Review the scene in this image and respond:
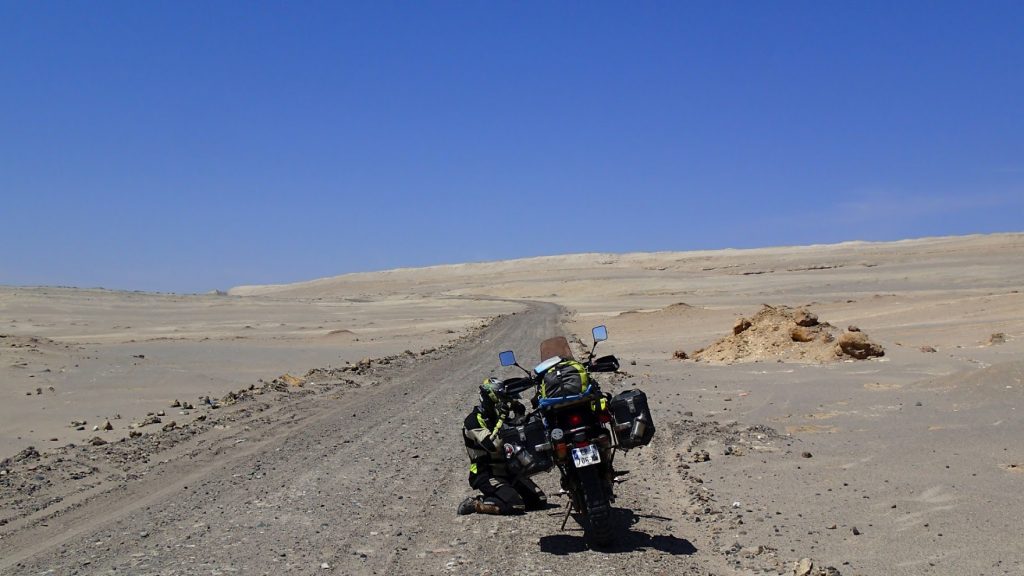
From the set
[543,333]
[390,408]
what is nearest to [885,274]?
[543,333]

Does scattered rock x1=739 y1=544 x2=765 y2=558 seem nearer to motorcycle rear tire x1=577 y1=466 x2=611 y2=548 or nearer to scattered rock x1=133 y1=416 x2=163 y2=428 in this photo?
motorcycle rear tire x1=577 y1=466 x2=611 y2=548

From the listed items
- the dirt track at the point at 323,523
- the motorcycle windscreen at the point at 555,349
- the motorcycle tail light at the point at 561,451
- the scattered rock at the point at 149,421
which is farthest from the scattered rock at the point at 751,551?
the scattered rock at the point at 149,421

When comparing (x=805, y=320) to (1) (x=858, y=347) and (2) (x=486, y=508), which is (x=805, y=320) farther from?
(2) (x=486, y=508)

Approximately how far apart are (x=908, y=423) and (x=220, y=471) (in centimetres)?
866

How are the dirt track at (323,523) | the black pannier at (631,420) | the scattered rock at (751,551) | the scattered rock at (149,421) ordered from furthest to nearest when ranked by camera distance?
1. the scattered rock at (149,421)
2. the black pannier at (631,420)
3. the dirt track at (323,523)
4. the scattered rock at (751,551)

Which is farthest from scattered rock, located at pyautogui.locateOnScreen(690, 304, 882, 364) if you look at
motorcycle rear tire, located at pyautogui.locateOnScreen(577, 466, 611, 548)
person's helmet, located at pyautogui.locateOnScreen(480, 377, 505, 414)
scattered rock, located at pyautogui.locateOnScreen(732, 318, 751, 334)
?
motorcycle rear tire, located at pyautogui.locateOnScreen(577, 466, 611, 548)

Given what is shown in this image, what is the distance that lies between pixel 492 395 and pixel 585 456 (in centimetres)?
160

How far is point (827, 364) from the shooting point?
1848 centimetres

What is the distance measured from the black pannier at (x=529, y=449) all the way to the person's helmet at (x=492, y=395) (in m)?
0.93

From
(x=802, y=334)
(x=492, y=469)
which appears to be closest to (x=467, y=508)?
(x=492, y=469)

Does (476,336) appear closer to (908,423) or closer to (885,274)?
(908,423)

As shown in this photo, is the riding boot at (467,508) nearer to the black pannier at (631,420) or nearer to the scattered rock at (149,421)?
the black pannier at (631,420)

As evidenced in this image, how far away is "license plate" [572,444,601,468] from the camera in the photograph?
6648mm

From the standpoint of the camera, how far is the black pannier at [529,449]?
6.85 meters
